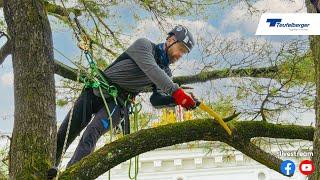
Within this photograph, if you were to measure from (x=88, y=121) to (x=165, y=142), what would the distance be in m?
0.62

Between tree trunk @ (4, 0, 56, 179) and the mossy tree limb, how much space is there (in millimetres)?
474

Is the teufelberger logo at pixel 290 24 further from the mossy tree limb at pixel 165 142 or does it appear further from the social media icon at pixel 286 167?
the social media icon at pixel 286 167

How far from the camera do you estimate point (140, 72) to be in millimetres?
4969

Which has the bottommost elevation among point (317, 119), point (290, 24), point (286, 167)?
point (286, 167)

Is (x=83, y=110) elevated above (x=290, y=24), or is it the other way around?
(x=290, y=24)

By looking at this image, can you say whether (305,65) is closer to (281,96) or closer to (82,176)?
(281,96)

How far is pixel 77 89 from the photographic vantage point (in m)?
8.52

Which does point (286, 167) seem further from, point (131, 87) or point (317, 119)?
point (131, 87)

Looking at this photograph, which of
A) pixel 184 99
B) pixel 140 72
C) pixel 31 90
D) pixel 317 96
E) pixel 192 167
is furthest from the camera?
pixel 192 167

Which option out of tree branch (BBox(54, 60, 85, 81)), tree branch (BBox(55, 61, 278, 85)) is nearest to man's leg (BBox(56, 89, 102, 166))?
tree branch (BBox(54, 60, 85, 81))

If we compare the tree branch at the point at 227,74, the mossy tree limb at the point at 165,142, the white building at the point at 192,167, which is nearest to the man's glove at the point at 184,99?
the mossy tree limb at the point at 165,142

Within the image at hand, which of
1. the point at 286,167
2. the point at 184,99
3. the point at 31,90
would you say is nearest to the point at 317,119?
the point at 286,167

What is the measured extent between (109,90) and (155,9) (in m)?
2.77

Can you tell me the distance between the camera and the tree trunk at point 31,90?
5180 mm
